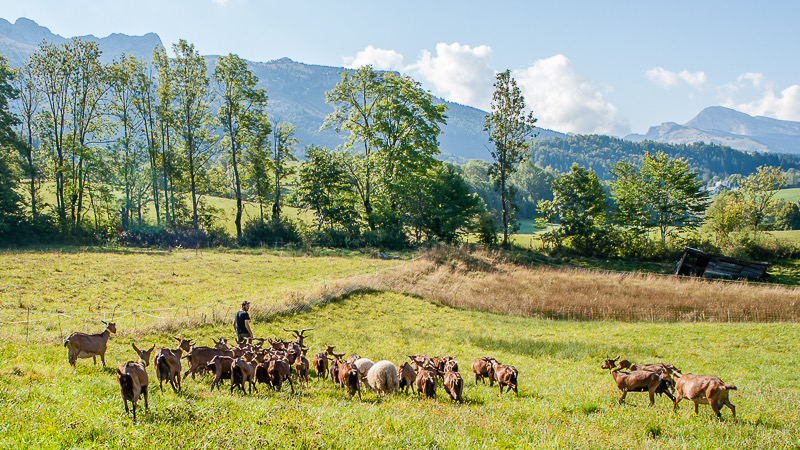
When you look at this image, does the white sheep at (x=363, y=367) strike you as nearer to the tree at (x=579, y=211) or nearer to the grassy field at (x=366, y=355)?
the grassy field at (x=366, y=355)

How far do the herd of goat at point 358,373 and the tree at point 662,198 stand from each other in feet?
167

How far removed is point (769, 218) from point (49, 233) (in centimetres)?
12998

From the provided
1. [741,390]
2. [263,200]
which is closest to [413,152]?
[263,200]

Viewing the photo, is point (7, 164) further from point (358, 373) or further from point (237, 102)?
point (358, 373)

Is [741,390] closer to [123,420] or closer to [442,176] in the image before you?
[123,420]

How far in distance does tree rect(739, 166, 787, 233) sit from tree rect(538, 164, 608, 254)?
22788mm

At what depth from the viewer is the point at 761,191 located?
6266 cm

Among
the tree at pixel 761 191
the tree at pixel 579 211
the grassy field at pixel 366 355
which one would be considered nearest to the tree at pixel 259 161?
the grassy field at pixel 366 355

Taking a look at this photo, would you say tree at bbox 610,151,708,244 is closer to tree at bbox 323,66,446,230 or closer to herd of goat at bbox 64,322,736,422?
tree at bbox 323,66,446,230

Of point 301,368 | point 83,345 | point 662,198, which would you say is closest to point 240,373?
point 301,368

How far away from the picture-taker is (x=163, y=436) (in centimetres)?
639

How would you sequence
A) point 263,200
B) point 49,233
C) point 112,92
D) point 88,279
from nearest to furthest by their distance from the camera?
point 88,279, point 49,233, point 112,92, point 263,200

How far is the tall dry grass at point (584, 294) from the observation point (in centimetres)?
2709

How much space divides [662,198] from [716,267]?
16.3 meters
